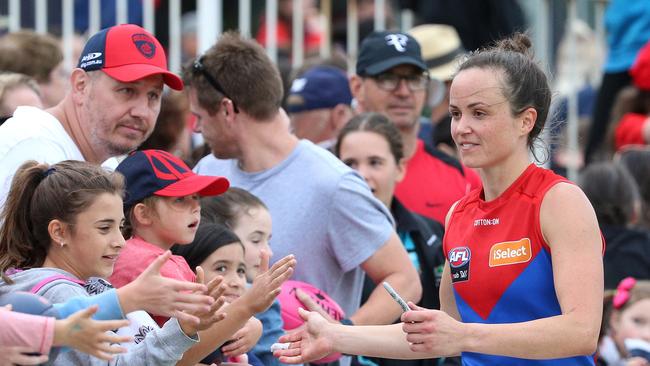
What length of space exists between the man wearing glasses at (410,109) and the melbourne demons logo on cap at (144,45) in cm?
183

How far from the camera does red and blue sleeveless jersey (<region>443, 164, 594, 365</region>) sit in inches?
150

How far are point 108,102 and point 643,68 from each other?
178 inches

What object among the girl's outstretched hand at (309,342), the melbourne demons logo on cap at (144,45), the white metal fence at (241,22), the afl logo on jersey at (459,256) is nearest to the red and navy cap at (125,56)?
the melbourne demons logo on cap at (144,45)

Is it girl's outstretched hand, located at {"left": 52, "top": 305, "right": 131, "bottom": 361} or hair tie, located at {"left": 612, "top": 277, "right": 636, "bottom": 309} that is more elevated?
girl's outstretched hand, located at {"left": 52, "top": 305, "right": 131, "bottom": 361}

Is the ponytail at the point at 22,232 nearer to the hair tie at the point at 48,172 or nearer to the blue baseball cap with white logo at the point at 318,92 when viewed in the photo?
the hair tie at the point at 48,172

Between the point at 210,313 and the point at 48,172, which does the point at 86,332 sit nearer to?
the point at 210,313

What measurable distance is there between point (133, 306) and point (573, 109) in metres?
6.42

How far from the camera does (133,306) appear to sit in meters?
3.55

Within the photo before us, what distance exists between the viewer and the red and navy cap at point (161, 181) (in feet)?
14.5

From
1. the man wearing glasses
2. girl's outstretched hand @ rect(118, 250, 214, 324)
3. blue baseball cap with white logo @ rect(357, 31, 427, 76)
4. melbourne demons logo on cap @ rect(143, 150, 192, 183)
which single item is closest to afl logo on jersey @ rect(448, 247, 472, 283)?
girl's outstretched hand @ rect(118, 250, 214, 324)

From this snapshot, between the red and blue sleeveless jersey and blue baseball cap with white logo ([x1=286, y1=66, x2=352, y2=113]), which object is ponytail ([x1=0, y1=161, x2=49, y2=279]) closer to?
the red and blue sleeveless jersey

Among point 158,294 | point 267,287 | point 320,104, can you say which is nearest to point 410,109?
point 320,104

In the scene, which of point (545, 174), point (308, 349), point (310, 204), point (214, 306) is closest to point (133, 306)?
point (214, 306)

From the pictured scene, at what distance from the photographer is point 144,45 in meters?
4.93
